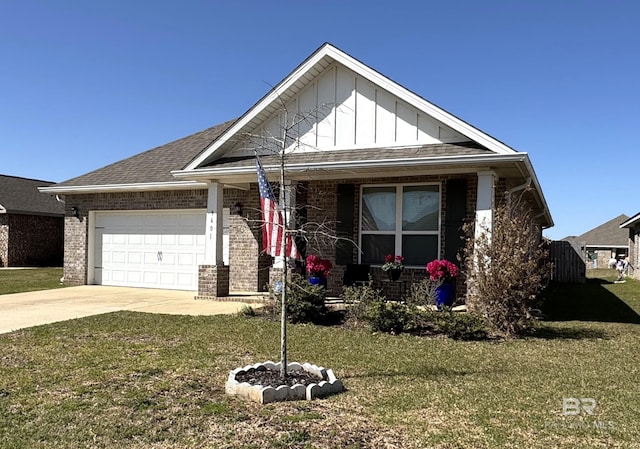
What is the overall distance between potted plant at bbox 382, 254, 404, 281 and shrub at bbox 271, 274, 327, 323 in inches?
87.9

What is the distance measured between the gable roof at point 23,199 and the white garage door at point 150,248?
11.7 m

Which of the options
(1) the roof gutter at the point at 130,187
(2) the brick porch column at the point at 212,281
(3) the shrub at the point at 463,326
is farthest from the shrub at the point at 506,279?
(1) the roof gutter at the point at 130,187

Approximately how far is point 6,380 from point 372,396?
3.97 m

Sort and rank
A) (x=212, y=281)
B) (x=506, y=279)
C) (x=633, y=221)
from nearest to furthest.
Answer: (x=506, y=279) → (x=212, y=281) → (x=633, y=221)

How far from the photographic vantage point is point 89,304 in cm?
1169

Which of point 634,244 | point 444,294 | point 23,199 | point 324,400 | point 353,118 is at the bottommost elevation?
point 324,400

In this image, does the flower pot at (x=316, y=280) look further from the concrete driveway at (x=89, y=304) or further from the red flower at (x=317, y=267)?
the concrete driveway at (x=89, y=304)

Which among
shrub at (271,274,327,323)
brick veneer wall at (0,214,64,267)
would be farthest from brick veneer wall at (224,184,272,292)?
brick veneer wall at (0,214,64,267)

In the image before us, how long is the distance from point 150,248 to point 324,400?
11569 millimetres

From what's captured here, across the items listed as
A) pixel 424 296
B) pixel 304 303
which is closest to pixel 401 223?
pixel 424 296

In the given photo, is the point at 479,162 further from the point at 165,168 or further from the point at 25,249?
the point at 25,249

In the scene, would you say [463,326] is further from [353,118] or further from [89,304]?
Answer: [89,304]

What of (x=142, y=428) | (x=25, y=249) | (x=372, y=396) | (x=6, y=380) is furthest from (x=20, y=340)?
(x=25, y=249)

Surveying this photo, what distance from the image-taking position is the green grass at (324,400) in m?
4.11
